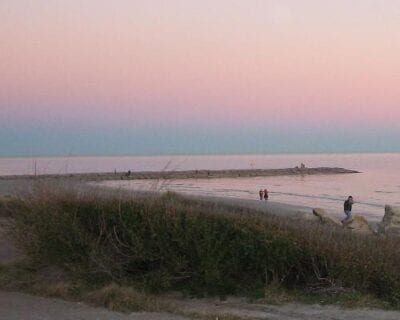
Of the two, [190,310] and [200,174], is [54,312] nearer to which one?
[190,310]

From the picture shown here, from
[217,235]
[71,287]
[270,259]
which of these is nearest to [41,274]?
[71,287]

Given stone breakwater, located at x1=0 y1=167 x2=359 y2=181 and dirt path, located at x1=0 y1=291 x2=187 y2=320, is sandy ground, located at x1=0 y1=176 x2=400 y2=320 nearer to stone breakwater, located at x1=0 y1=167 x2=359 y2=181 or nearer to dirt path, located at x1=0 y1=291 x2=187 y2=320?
dirt path, located at x1=0 y1=291 x2=187 y2=320

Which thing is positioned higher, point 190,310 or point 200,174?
point 200,174

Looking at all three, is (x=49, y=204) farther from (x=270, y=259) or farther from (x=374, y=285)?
(x=374, y=285)

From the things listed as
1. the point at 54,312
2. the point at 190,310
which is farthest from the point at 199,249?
the point at 54,312

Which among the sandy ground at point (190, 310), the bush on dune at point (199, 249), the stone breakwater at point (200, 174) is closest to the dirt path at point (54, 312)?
the sandy ground at point (190, 310)

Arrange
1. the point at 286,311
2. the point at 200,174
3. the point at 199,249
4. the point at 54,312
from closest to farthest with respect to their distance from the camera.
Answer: the point at 54,312 → the point at 286,311 → the point at 199,249 → the point at 200,174

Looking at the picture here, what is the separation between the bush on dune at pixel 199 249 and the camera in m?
9.81

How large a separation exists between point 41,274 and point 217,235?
348cm

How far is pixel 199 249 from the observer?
9.97 metres

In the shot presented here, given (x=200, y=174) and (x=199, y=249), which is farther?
(x=200, y=174)

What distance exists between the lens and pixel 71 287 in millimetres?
10156

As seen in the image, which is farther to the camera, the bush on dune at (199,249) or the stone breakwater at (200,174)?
the stone breakwater at (200,174)

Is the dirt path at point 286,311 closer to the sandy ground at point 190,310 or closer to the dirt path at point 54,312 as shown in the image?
the sandy ground at point 190,310
